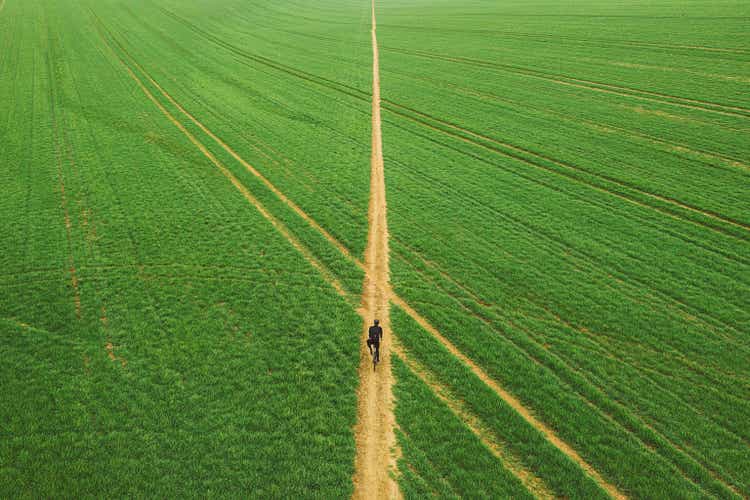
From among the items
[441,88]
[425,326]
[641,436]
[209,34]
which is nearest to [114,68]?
[209,34]

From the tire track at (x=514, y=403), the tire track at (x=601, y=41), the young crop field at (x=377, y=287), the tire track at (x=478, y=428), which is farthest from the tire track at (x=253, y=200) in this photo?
the tire track at (x=601, y=41)

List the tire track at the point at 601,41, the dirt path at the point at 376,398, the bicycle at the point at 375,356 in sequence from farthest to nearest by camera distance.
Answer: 1. the tire track at the point at 601,41
2. the bicycle at the point at 375,356
3. the dirt path at the point at 376,398

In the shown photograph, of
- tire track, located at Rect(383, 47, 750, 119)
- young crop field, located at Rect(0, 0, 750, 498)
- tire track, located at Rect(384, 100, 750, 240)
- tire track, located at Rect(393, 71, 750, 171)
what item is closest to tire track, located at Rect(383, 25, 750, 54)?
young crop field, located at Rect(0, 0, 750, 498)

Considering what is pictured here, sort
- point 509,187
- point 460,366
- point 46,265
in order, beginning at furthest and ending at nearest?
point 509,187 < point 46,265 < point 460,366

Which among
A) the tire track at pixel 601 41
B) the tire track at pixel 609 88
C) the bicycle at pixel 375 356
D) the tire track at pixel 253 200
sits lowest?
the bicycle at pixel 375 356

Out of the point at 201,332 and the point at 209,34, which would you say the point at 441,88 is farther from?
the point at 209,34

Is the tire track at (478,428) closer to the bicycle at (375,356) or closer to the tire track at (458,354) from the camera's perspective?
the bicycle at (375,356)

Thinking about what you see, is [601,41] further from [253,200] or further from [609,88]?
[253,200]
